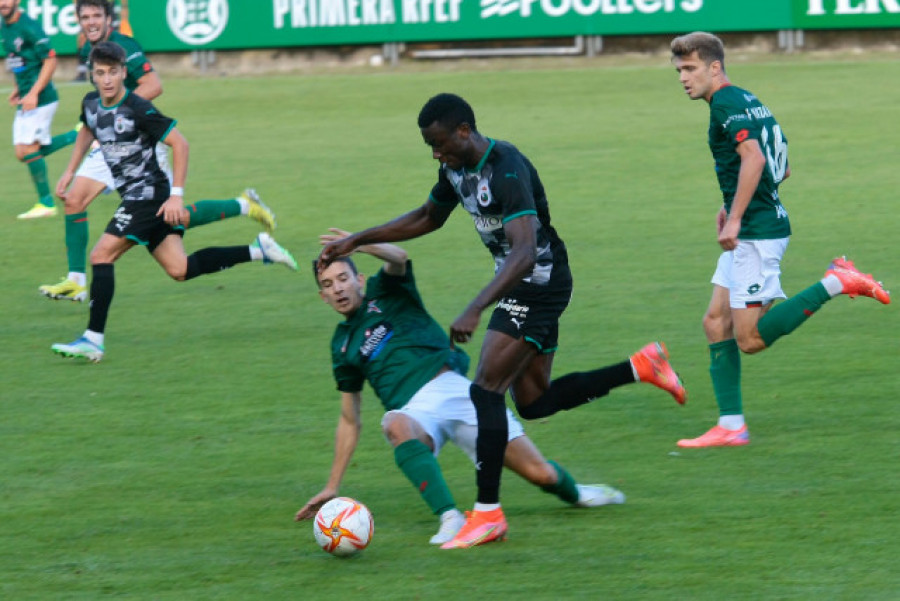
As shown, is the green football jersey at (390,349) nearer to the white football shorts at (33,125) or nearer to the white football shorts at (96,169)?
the white football shorts at (96,169)

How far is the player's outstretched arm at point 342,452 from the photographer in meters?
6.01

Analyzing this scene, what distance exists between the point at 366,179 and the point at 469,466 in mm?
9270

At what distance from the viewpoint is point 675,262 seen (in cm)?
1148

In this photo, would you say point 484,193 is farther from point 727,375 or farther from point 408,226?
point 727,375

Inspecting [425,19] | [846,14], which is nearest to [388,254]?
[846,14]

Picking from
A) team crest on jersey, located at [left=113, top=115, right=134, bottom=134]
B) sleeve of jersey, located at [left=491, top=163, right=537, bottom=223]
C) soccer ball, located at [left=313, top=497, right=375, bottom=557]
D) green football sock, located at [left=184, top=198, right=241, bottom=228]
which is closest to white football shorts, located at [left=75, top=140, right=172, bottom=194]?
green football sock, located at [left=184, top=198, right=241, bottom=228]

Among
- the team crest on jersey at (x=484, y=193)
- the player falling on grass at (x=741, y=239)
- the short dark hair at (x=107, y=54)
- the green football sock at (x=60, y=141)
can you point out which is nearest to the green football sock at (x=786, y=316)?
the player falling on grass at (x=741, y=239)

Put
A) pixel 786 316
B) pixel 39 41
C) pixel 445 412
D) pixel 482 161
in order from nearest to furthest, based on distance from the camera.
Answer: pixel 482 161, pixel 445 412, pixel 786 316, pixel 39 41

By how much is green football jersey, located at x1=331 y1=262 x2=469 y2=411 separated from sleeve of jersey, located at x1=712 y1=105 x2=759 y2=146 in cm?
172

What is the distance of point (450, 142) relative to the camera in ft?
18.7

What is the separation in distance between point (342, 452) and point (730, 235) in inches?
80.8

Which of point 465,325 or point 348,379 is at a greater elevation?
point 465,325

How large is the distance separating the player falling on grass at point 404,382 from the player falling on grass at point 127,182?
3191mm

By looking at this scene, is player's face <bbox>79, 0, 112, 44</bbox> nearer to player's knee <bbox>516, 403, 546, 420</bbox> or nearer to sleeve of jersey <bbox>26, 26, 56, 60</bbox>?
sleeve of jersey <bbox>26, 26, 56, 60</bbox>
